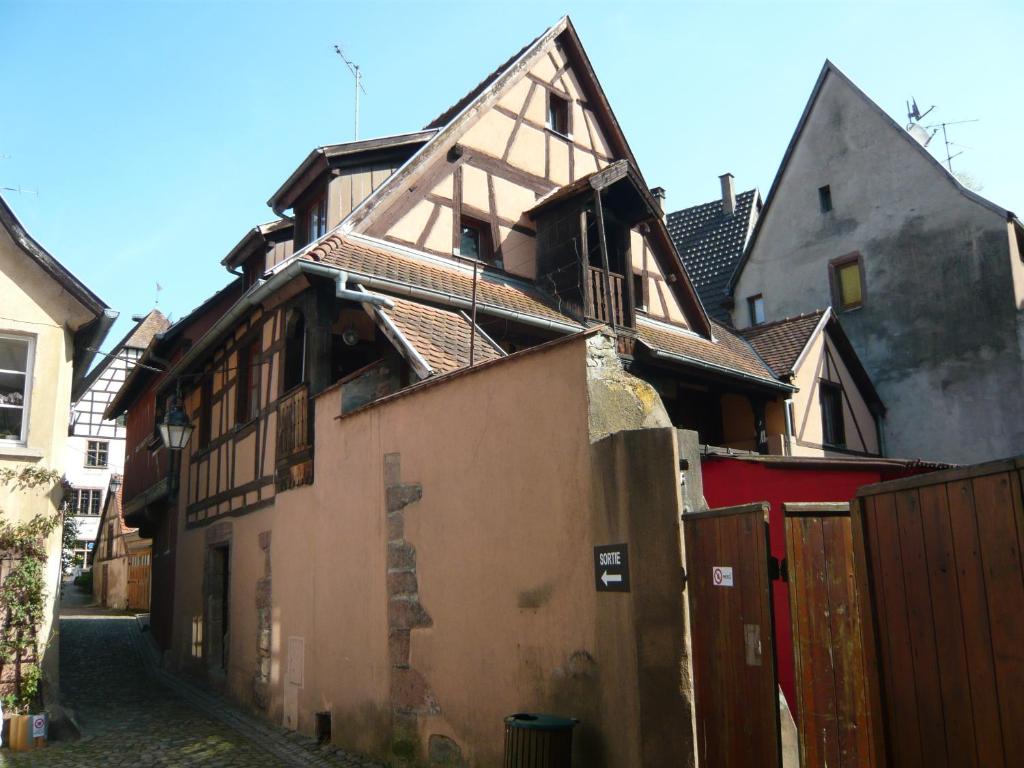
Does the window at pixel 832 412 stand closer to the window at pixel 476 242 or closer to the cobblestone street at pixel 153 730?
the window at pixel 476 242

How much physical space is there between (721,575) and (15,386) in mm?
8285

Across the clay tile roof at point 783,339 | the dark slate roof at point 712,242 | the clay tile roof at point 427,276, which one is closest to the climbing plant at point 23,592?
the clay tile roof at point 427,276

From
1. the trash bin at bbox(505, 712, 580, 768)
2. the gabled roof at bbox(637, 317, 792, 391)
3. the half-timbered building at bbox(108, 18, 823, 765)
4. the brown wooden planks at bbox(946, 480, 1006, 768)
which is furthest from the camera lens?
the gabled roof at bbox(637, 317, 792, 391)

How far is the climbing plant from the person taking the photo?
29.4 feet

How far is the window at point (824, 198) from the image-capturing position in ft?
63.2

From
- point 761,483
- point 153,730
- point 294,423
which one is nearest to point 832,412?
point 761,483

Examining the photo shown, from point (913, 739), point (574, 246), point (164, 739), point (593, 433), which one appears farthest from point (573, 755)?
point (574, 246)

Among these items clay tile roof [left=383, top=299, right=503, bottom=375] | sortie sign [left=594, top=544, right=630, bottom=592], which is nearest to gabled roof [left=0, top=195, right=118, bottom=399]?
clay tile roof [left=383, top=299, right=503, bottom=375]

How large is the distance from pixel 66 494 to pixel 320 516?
2861 mm

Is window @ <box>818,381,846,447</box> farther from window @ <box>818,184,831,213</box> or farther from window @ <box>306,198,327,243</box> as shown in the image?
window @ <box>306,198,327,243</box>

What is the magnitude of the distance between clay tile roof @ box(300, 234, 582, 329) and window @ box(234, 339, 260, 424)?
265 cm

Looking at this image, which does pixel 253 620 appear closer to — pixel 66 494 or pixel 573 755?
pixel 66 494

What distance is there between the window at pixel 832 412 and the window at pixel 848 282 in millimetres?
3063

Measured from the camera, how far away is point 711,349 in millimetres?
14422
